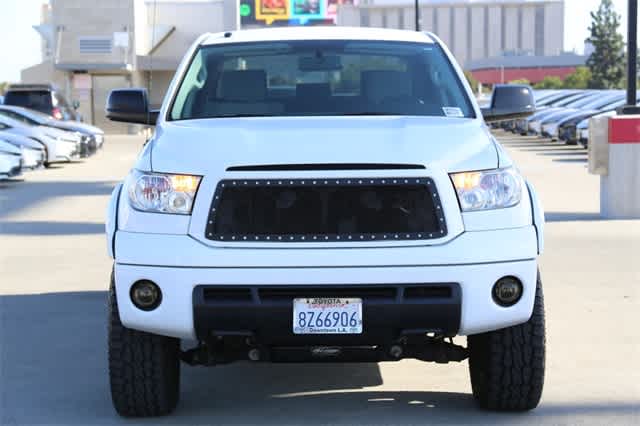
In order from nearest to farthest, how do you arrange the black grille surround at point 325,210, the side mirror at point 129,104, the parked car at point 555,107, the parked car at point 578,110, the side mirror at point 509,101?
the black grille surround at point 325,210
the side mirror at point 129,104
the side mirror at point 509,101
the parked car at point 578,110
the parked car at point 555,107

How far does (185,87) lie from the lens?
7.46 metres

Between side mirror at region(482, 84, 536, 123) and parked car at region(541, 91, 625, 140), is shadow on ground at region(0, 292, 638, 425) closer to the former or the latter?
side mirror at region(482, 84, 536, 123)

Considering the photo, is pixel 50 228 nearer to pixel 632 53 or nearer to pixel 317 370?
pixel 632 53

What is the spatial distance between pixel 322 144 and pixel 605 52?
108499 millimetres

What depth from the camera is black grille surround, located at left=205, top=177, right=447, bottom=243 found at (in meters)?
5.86

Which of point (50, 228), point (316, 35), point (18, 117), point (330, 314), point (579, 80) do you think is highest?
point (316, 35)

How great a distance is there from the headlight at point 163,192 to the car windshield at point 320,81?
1151 mm

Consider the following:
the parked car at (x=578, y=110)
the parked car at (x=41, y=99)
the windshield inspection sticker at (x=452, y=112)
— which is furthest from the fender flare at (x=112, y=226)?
the parked car at (x=578, y=110)

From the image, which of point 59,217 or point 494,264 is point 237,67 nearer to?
point 494,264

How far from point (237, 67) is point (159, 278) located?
207 centimetres

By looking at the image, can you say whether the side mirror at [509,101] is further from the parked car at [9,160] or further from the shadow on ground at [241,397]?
the parked car at [9,160]

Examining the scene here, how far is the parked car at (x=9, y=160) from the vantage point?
2362 centimetres

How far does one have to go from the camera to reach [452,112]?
23.4ft

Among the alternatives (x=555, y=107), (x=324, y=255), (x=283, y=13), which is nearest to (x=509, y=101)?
(x=324, y=255)
